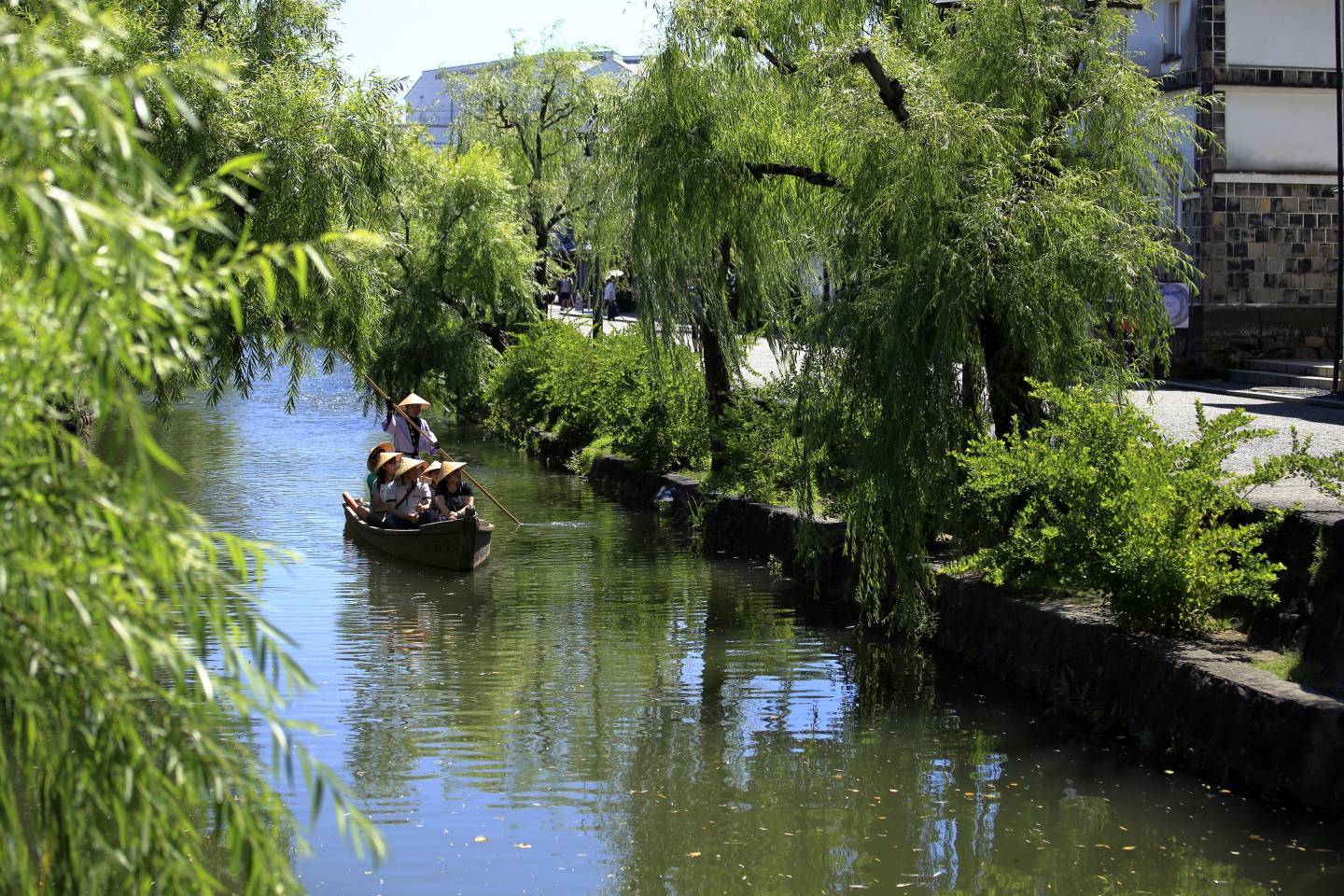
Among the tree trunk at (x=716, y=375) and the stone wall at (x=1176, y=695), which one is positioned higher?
the tree trunk at (x=716, y=375)

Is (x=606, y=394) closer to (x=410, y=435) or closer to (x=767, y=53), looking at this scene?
(x=410, y=435)

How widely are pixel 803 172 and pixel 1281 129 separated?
18.3m

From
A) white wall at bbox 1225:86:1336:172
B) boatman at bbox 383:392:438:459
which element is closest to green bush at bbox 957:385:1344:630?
boatman at bbox 383:392:438:459

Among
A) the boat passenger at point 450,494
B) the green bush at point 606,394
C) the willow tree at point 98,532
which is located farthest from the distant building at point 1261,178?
the willow tree at point 98,532

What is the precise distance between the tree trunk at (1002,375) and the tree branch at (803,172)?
1874mm

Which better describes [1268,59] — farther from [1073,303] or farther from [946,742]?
[946,742]

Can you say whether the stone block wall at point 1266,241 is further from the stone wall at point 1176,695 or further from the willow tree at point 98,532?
the willow tree at point 98,532

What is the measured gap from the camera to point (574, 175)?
2795 cm

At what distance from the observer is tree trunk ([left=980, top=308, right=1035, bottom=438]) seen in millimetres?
9648

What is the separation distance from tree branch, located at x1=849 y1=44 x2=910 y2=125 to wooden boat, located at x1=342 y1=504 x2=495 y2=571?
6198 mm

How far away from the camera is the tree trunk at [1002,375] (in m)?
9.65

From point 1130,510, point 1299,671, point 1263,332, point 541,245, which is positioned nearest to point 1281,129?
point 1263,332

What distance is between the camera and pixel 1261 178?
2586 cm

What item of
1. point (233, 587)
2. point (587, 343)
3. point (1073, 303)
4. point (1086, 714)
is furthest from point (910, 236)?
point (587, 343)
